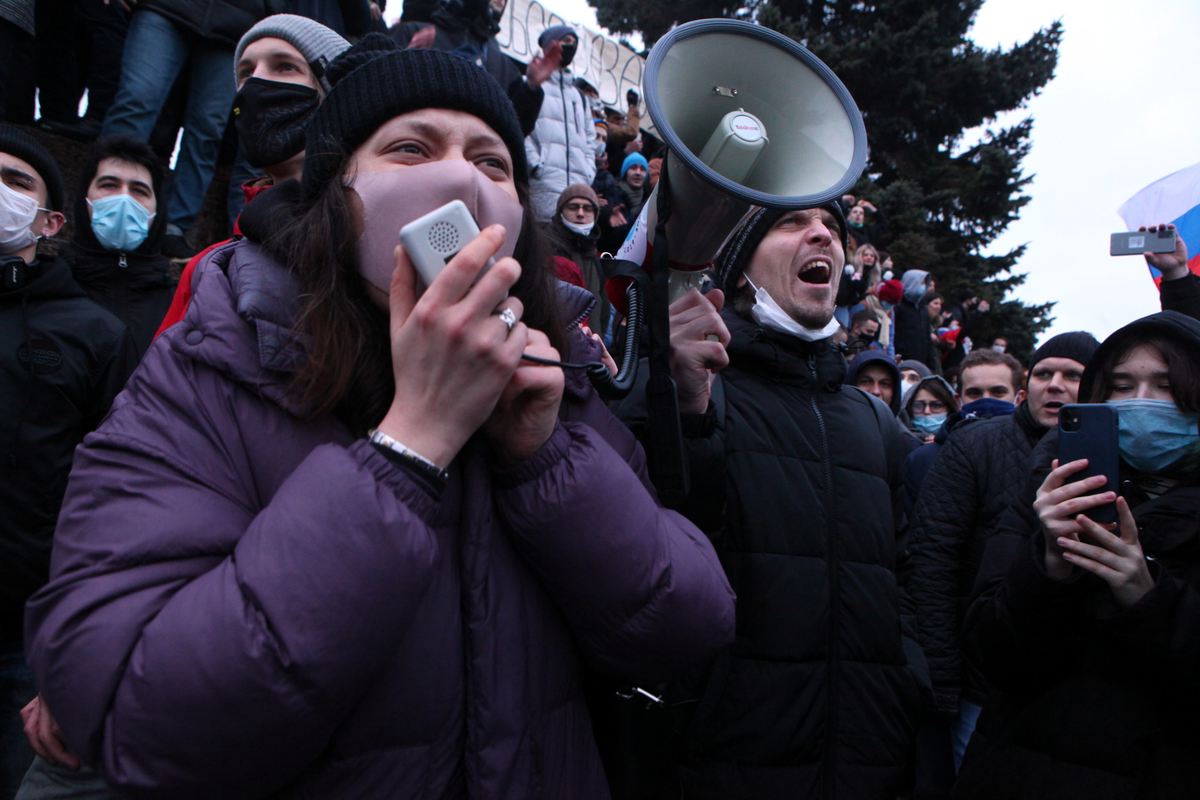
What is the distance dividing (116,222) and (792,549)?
296cm

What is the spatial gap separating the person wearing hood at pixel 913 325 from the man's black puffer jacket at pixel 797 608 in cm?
887

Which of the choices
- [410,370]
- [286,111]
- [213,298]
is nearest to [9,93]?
[286,111]

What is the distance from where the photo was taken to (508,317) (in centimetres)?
98

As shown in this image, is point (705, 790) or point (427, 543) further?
point (705, 790)

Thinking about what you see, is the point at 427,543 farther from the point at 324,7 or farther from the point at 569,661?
the point at 324,7

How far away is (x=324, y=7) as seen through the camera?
15.1 ft

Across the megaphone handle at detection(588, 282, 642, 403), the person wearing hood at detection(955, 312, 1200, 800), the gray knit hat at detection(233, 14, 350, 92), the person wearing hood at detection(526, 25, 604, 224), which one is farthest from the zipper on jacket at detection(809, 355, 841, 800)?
the person wearing hood at detection(526, 25, 604, 224)

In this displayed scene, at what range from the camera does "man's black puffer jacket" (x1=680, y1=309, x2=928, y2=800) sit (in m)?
1.78

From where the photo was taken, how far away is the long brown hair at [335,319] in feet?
3.39

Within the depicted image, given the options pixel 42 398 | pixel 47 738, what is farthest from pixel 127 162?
pixel 47 738

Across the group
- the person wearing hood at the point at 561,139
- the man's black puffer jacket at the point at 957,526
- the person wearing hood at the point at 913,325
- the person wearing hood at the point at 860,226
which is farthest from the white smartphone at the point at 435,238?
the person wearing hood at the point at 913,325

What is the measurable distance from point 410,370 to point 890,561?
163 centimetres

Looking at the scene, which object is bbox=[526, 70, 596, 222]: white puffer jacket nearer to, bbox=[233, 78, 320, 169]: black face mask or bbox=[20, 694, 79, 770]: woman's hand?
bbox=[233, 78, 320, 169]: black face mask

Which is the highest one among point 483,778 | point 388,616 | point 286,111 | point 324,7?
point 324,7
